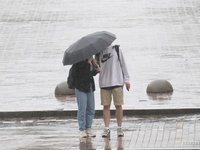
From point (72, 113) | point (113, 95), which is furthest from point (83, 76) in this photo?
point (72, 113)

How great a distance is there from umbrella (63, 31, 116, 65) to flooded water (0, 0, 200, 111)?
3.10 m

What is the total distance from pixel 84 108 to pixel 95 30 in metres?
11.0

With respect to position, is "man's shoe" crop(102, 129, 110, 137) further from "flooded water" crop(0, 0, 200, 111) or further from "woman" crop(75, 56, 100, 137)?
"flooded water" crop(0, 0, 200, 111)

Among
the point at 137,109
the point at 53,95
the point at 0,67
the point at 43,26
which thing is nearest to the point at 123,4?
the point at 43,26

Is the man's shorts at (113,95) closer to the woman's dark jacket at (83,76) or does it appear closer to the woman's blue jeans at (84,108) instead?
the woman's blue jeans at (84,108)

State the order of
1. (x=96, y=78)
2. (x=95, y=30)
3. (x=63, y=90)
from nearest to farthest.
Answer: (x=63, y=90) → (x=96, y=78) → (x=95, y=30)

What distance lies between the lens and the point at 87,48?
1266cm

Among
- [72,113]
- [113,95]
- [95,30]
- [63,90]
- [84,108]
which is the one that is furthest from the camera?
[95,30]

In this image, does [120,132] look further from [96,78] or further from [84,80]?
[96,78]

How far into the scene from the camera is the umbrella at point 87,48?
1260 cm

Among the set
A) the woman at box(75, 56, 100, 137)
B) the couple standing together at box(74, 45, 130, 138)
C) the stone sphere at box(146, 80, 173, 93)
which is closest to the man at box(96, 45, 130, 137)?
the couple standing together at box(74, 45, 130, 138)

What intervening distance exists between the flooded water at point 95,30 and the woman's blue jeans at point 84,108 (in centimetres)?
262

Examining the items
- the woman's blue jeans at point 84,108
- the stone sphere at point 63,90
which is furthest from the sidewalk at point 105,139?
the stone sphere at point 63,90

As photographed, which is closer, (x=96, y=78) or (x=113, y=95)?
(x=113, y=95)
